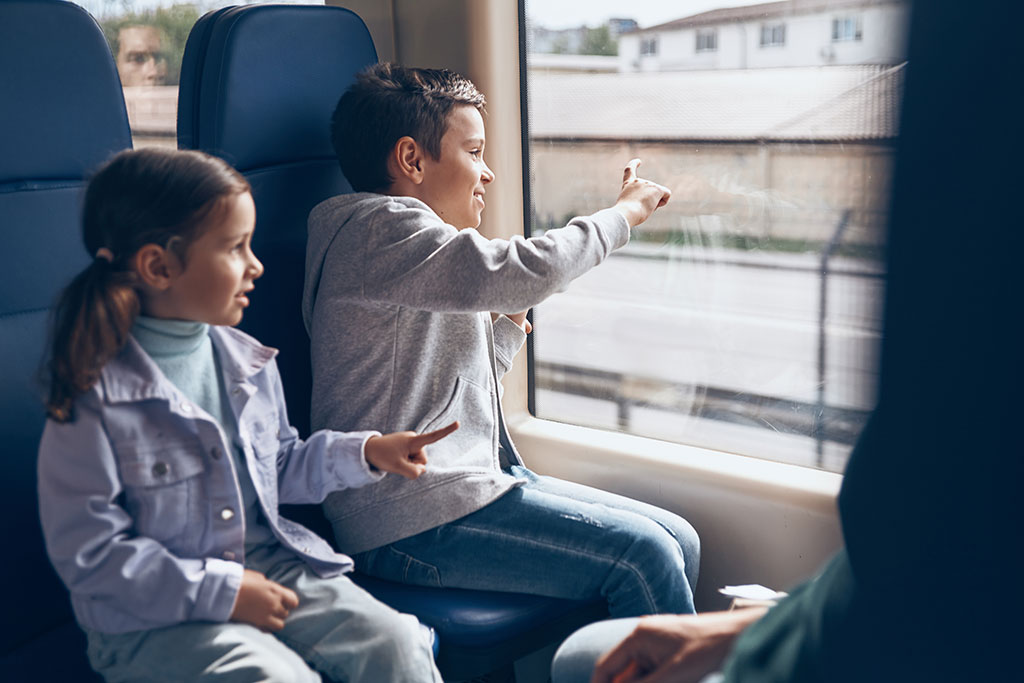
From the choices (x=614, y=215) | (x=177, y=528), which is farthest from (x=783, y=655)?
(x=614, y=215)

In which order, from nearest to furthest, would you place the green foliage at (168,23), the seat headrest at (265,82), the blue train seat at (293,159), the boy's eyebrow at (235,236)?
the boy's eyebrow at (235,236)
the blue train seat at (293,159)
the seat headrest at (265,82)
the green foliage at (168,23)

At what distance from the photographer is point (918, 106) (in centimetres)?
40

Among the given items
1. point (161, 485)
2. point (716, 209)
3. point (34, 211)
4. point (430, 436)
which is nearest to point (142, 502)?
point (161, 485)

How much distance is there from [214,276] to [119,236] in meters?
0.12

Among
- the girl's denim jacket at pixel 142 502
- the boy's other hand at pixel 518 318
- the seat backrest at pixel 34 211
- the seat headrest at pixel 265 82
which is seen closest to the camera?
the girl's denim jacket at pixel 142 502

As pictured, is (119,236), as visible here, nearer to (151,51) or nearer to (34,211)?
(34,211)

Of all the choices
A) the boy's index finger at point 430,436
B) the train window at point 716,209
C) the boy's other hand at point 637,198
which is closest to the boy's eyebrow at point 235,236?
the boy's index finger at point 430,436

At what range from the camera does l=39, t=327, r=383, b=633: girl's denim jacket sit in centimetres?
103

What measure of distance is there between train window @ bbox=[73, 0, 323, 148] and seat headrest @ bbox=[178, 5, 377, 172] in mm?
455

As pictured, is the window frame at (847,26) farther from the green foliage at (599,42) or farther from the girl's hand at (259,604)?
the girl's hand at (259,604)

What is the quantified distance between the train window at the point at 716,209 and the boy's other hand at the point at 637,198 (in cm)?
16

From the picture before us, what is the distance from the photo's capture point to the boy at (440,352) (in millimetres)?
1409

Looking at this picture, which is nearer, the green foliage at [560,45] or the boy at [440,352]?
the boy at [440,352]

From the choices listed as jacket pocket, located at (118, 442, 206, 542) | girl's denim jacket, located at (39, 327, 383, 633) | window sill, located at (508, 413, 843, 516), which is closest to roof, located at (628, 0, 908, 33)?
window sill, located at (508, 413, 843, 516)
